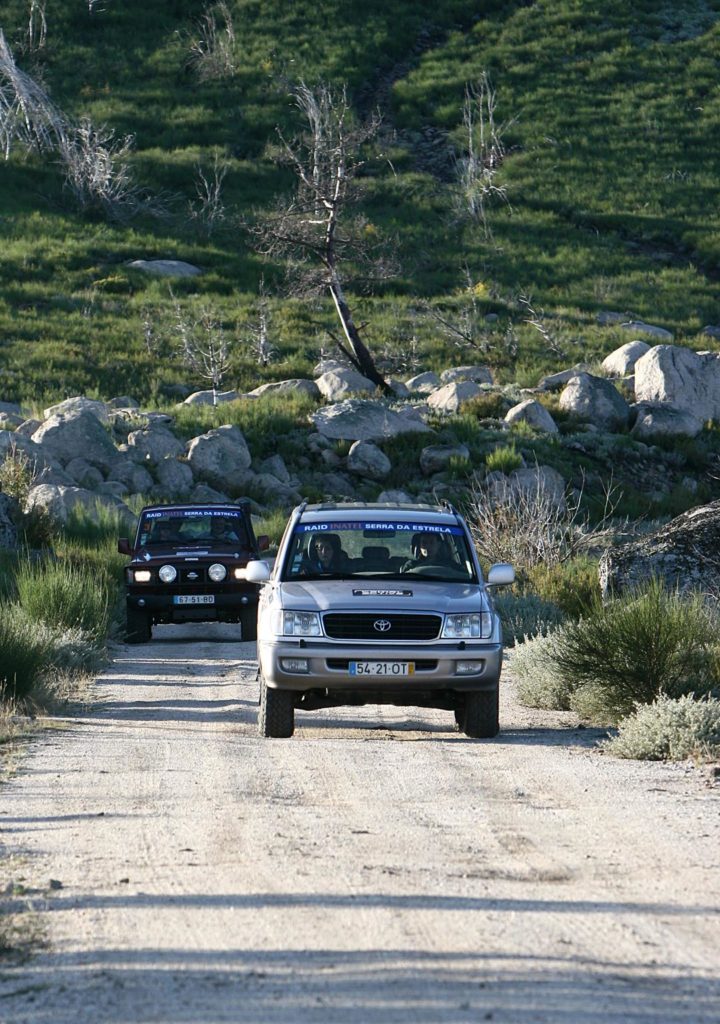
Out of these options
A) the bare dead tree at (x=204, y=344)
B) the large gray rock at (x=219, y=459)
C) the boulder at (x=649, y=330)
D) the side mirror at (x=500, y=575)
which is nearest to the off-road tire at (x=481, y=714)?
the side mirror at (x=500, y=575)

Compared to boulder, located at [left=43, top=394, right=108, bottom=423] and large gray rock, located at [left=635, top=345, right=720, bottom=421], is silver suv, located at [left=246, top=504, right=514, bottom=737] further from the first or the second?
large gray rock, located at [left=635, top=345, right=720, bottom=421]

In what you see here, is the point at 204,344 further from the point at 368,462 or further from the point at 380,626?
the point at 380,626

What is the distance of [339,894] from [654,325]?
2028 inches

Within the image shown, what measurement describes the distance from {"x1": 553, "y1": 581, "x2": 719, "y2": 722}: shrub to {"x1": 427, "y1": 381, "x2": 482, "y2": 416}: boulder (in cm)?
3049

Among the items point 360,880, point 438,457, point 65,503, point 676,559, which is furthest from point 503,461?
point 360,880

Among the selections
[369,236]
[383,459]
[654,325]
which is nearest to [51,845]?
[383,459]

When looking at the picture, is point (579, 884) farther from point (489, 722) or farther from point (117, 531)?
point (117, 531)

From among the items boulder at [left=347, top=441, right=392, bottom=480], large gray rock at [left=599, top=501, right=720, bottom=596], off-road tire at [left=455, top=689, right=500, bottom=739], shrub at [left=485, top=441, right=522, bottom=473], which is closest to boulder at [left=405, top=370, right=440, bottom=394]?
boulder at [left=347, top=441, right=392, bottom=480]

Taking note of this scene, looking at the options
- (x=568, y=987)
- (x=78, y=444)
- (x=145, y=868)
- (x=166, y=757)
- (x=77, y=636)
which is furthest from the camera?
(x=78, y=444)

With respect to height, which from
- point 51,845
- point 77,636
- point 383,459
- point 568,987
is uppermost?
point 568,987

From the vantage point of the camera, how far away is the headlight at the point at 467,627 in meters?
10.8

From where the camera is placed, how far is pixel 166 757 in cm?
1013

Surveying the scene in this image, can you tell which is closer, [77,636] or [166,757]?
[166,757]

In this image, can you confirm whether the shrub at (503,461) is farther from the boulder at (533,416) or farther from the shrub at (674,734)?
the shrub at (674,734)
